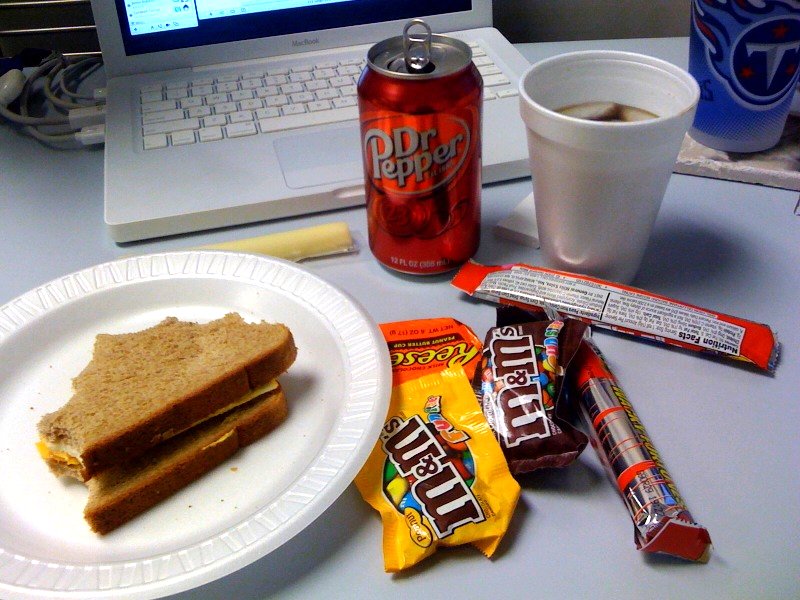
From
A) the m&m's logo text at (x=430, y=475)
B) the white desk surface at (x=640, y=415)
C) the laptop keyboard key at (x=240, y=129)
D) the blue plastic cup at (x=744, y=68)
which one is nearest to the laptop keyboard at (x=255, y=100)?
the laptop keyboard key at (x=240, y=129)

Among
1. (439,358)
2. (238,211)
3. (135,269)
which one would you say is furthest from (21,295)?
(439,358)

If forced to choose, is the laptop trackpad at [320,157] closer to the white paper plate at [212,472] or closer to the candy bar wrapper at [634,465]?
the white paper plate at [212,472]

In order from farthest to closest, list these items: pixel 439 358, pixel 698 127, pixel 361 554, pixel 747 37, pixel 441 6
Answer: pixel 441 6 < pixel 698 127 < pixel 747 37 < pixel 439 358 < pixel 361 554

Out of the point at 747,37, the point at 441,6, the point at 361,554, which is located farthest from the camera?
the point at 441,6

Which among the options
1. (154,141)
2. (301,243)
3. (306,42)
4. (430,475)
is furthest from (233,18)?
(430,475)

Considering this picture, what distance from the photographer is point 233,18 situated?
33.2 inches

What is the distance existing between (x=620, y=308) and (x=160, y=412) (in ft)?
1.14

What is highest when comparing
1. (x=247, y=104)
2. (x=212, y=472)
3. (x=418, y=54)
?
(x=418, y=54)

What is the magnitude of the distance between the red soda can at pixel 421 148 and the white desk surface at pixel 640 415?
46 millimetres

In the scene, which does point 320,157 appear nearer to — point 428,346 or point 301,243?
point 301,243

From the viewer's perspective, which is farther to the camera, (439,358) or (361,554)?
(439,358)

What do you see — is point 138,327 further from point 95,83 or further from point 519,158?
point 95,83

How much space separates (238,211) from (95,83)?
447 millimetres

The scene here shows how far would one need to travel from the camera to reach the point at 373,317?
1.95ft
